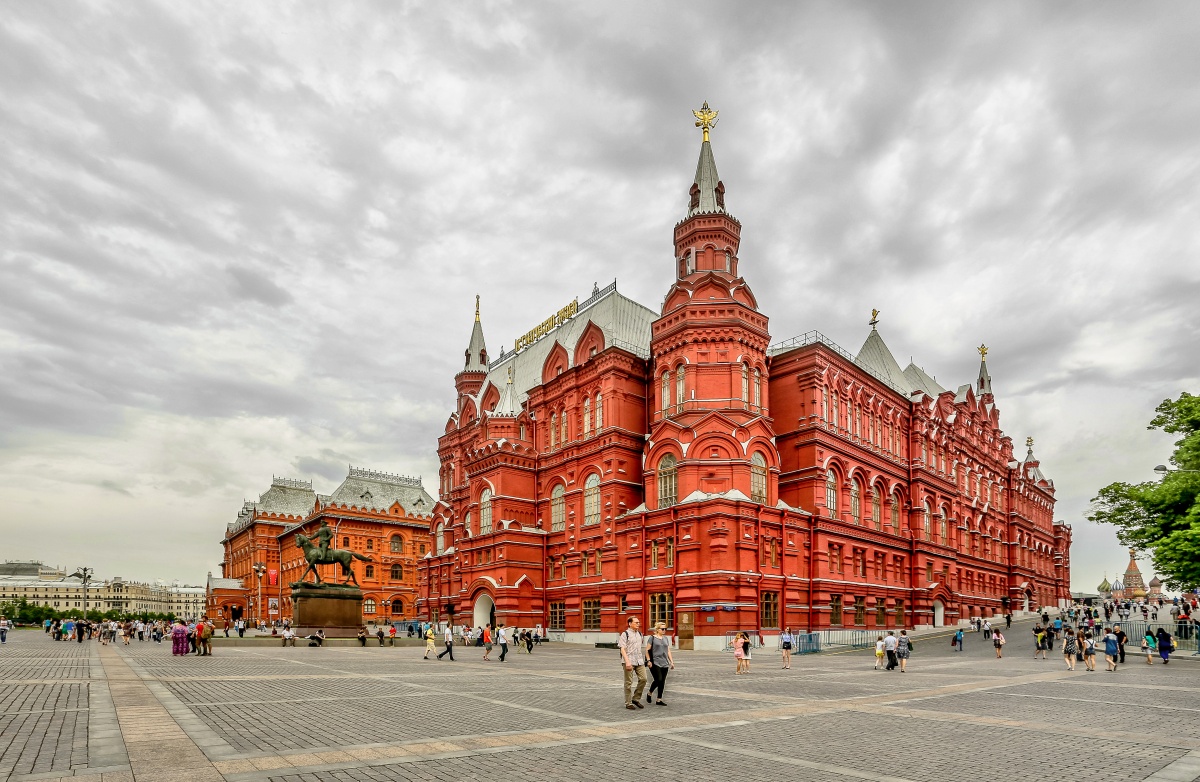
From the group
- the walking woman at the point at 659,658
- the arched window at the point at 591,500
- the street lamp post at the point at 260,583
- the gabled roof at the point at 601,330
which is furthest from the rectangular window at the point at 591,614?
the street lamp post at the point at 260,583

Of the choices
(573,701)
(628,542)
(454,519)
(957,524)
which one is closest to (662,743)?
(573,701)

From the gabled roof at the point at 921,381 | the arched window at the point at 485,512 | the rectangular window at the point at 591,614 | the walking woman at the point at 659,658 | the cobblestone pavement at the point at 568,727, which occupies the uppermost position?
the gabled roof at the point at 921,381

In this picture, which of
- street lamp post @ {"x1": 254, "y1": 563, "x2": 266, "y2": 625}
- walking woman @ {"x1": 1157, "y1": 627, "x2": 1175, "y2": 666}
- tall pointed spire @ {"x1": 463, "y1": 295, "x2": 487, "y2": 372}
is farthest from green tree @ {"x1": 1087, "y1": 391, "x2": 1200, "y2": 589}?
street lamp post @ {"x1": 254, "y1": 563, "x2": 266, "y2": 625}

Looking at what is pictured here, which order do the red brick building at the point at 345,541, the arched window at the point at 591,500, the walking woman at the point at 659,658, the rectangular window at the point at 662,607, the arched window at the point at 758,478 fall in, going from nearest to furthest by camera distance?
1. the walking woman at the point at 659,658
2. the rectangular window at the point at 662,607
3. the arched window at the point at 758,478
4. the arched window at the point at 591,500
5. the red brick building at the point at 345,541

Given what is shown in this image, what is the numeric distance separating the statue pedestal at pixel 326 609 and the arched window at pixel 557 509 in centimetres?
1641

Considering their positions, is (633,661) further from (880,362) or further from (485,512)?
(880,362)

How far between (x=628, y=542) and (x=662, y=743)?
132 ft

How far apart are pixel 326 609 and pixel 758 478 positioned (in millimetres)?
26733

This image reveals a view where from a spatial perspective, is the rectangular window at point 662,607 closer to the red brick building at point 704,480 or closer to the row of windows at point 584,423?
the red brick building at point 704,480

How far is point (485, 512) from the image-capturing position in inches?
2490

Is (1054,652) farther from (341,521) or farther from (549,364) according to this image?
(341,521)

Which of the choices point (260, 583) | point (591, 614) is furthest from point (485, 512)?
point (260, 583)

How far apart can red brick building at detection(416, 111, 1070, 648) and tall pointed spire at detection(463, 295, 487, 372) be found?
570 centimetres

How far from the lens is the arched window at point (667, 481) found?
1981 inches
